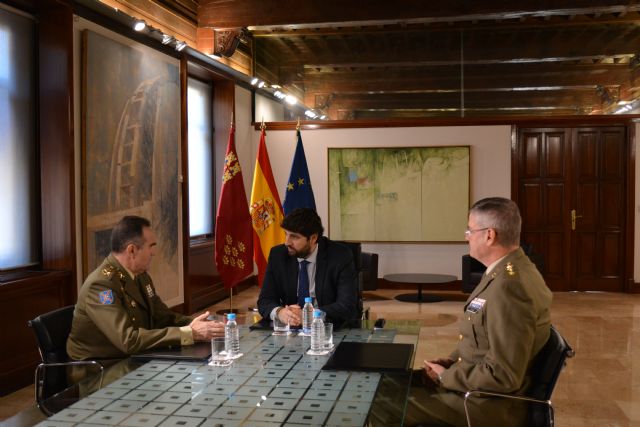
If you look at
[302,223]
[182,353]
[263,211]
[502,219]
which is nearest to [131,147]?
[263,211]

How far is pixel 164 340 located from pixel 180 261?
4.42 meters

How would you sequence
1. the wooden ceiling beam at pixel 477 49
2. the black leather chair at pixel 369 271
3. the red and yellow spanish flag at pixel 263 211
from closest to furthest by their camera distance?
the red and yellow spanish flag at pixel 263 211 → the black leather chair at pixel 369 271 → the wooden ceiling beam at pixel 477 49

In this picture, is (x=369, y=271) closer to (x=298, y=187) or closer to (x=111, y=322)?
(x=298, y=187)

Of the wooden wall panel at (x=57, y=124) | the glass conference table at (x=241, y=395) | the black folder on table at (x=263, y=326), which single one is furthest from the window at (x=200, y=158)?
the glass conference table at (x=241, y=395)

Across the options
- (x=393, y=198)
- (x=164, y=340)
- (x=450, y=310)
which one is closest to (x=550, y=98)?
(x=393, y=198)

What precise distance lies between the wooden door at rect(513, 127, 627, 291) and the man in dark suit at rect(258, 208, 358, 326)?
5884 millimetres

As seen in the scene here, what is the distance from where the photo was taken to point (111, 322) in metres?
2.70

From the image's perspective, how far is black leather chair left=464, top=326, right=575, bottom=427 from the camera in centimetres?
228

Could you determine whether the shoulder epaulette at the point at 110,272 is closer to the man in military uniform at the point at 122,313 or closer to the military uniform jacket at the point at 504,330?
the man in military uniform at the point at 122,313

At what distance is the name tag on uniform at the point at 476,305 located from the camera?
8.09 ft

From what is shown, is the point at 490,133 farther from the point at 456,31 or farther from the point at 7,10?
the point at 7,10

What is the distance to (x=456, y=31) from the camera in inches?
348

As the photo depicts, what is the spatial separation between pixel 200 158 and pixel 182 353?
5810mm

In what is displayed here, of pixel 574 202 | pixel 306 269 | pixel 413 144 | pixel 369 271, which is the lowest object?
pixel 369 271
